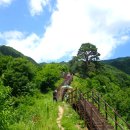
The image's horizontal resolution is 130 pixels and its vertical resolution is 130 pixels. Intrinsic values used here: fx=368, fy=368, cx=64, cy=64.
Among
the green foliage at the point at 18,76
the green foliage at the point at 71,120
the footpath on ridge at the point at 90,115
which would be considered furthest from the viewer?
the green foliage at the point at 18,76

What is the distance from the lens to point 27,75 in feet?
160

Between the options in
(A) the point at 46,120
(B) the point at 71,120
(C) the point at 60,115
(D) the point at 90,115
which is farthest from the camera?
(C) the point at 60,115

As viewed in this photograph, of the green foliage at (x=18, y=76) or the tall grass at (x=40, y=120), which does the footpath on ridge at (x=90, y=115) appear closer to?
the tall grass at (x=40, y=120)

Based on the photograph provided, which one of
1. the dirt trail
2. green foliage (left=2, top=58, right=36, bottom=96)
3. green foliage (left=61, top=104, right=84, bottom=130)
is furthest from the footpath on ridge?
green foliage (left=2, top=58, right=36, bottom=96)

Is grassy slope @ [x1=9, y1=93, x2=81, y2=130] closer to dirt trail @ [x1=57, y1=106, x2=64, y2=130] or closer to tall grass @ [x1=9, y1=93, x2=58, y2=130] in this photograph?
tall grass @ [x1=9, y1=93, x2=58, y2=130]

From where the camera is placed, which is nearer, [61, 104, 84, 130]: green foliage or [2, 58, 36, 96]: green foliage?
[61, 104, 84, 130]: green foliage

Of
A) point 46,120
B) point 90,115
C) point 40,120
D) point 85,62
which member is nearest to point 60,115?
point 46,120

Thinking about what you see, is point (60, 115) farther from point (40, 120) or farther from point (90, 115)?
point (90, 115)

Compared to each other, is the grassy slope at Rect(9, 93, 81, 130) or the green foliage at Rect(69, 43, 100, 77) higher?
the green foliage at Rect(69, 43, 100, 77)

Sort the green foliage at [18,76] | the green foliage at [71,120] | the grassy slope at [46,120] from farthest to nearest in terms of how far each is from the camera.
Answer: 1. the green foliage at [18,76]
2. the grassy slope at [46,120]
3. the green foliage at [71,120]

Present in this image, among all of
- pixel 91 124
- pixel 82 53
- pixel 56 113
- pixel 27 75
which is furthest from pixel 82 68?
pixel 91 124

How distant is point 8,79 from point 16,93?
→ 2.42 m

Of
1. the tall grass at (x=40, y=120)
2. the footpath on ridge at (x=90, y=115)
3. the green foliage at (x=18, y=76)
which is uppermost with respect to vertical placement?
the green foliage at (x=18, y=76)

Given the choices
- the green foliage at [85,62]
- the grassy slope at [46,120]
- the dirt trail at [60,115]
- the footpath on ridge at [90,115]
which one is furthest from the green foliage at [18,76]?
the green foliage at [85,62]
